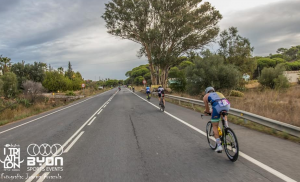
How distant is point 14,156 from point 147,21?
33.8m

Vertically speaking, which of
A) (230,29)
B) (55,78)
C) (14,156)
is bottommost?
(14,156)

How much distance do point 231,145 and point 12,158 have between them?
5582 mm

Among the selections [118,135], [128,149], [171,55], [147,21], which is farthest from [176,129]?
[147,21]

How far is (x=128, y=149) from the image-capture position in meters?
6.05

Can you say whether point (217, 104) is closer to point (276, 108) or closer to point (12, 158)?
point (12, 158)

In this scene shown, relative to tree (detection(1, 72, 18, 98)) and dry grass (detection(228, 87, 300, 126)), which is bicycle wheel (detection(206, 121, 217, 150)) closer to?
dry grass (detection(228, 87, 300, 126))

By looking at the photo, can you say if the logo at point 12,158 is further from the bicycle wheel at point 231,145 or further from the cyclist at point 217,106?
the bicycle wheel at point 231,145

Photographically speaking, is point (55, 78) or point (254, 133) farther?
point (55, 78)

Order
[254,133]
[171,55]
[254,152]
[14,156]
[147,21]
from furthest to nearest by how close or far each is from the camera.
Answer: [147,21] < [171,55] < [254,133] < [14,156] < [254,152]

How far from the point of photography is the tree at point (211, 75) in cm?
2391

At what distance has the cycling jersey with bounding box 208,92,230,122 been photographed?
195 inches

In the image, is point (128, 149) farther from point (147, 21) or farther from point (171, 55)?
point (147, 21)

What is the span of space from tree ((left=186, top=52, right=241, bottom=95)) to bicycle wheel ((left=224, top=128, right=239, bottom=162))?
743 inches

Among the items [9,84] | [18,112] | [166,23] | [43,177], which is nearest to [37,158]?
[43,177]
